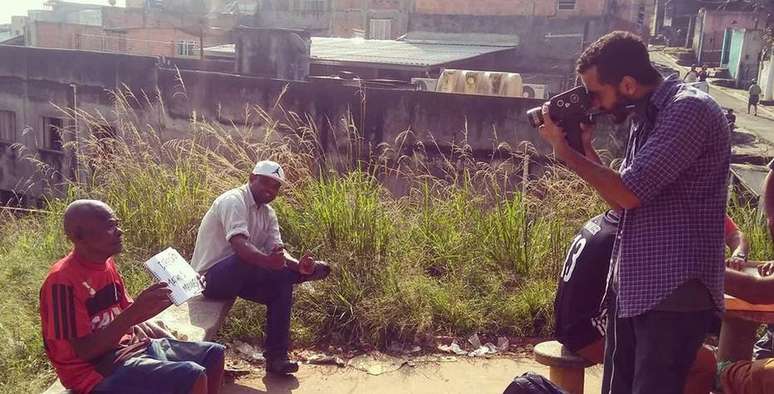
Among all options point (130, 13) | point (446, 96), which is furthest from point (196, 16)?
point (446, 96)

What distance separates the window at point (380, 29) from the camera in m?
28.7

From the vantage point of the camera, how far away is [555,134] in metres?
2.29

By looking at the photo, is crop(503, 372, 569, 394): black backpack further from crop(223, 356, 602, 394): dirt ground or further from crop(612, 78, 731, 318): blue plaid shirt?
crop(223, 356, 602, 394): dirt ground

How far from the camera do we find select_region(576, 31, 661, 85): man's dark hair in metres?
2.16

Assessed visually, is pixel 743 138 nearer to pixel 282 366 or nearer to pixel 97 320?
pixel 282 366

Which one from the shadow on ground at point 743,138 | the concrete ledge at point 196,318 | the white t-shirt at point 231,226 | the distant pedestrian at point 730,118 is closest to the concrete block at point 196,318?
the concrete ledge at point 196,318

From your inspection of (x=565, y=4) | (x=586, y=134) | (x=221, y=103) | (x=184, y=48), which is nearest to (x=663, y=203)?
(x=586, y=134)

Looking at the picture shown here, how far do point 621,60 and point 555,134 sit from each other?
0.31 metres

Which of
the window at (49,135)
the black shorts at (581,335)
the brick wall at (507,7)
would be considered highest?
the brick wall at (507,7)

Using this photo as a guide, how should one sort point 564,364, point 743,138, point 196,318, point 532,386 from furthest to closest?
point 743,138
point 196,318
point 564,364
point 532,386

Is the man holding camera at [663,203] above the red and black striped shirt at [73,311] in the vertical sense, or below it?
above

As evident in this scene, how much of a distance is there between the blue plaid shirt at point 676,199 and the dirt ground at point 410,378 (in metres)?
1.57

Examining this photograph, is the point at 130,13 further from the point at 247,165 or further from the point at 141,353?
the point at 141,353

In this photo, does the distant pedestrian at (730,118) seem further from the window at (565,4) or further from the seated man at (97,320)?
the window at (565,4)
